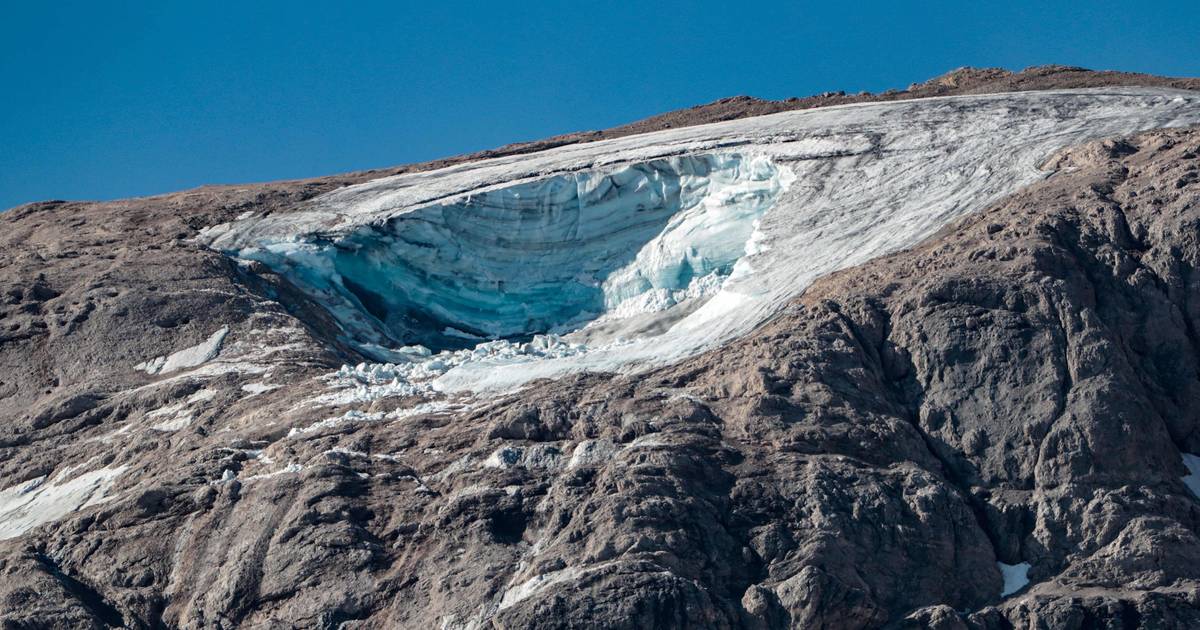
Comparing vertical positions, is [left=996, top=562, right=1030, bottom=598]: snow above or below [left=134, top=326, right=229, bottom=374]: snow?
below

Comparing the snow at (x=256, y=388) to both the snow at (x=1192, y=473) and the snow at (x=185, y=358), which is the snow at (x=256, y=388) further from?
the snow at (x=1192, y=473)

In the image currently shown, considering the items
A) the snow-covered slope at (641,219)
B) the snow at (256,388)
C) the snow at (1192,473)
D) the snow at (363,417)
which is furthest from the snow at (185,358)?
the snow at (1192,473)

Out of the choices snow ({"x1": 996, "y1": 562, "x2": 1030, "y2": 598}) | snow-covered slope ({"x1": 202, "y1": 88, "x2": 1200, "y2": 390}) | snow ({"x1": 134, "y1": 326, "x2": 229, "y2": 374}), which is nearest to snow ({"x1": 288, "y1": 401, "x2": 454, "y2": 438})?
snow-covered slope ({"x1": 202, "y1": 88, "x2": 1200, "y2": 390})

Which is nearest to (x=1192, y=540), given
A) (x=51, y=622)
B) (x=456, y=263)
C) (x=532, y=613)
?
(x=532, y=613)

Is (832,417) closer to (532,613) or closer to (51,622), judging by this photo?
(532,613)

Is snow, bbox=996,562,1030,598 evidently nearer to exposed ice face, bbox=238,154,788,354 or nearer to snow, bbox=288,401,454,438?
snow, bbox=288,401,454,438

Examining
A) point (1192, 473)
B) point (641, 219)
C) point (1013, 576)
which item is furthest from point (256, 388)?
point (1192, 473)
